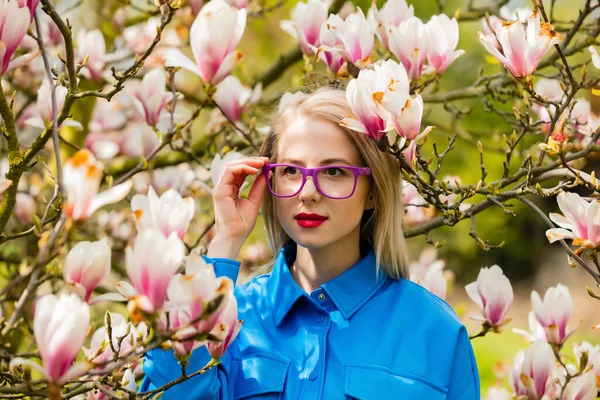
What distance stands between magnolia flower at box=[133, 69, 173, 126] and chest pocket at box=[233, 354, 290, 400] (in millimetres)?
732

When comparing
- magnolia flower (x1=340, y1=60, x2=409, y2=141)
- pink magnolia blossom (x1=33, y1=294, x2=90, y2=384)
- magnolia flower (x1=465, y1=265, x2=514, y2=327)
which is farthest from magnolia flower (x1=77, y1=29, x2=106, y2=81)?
pink magnolia blossom (x1=33, y1=294, x2=90, y2=384)

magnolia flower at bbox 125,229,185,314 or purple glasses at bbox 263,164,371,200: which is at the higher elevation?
magnolia flower at bbox 125,229,185,314

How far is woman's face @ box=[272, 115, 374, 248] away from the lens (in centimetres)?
170

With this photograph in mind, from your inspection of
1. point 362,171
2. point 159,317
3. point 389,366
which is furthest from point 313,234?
point 159,317

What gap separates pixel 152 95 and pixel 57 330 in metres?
1.11

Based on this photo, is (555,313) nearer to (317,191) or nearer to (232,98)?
(317,191)

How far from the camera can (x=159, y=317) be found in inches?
46.3

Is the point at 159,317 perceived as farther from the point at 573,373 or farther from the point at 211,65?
the point at 573,373

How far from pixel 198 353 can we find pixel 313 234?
0.38 meters

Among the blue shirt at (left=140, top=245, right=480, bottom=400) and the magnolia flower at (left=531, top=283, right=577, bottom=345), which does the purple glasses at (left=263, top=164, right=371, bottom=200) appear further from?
the magnolia flower at (left=531, top=283, right=577, bottom=345)

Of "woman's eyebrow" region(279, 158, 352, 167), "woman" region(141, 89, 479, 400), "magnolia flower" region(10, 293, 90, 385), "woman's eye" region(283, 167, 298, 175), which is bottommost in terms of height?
"woman" region(141, 89, 479, 400)

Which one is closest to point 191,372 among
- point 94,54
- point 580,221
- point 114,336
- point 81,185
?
point 114,336

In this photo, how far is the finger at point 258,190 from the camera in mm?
1847

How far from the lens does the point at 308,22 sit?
215 centimetres
